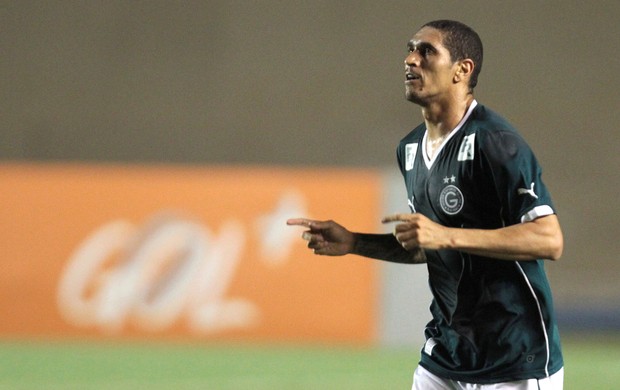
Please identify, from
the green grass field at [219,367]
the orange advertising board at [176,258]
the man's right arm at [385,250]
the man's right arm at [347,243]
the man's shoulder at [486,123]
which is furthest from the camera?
the orange advertising board at [176,258]

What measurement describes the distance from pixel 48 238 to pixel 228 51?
26.9 feet

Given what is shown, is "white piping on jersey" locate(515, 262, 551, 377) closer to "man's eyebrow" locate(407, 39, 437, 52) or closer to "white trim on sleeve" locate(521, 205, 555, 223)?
"white trim on sleeve" locate(521, 205, 555, 223)

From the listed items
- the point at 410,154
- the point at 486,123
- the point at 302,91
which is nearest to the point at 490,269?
the point at 486,123

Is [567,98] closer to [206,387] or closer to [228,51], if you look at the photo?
[228,51]

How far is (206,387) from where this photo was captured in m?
8.87

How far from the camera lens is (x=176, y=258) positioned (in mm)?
11711

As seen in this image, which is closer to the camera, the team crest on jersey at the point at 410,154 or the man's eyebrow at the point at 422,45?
the man's eyebrow at the point at 422,45

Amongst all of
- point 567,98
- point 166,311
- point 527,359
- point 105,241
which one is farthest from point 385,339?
point 567,98

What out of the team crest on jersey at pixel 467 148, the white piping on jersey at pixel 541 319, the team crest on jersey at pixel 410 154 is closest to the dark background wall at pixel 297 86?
the team crest on jersey at pixel 410 154

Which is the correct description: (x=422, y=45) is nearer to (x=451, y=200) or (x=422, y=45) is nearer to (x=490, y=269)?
(x=451, y=200)

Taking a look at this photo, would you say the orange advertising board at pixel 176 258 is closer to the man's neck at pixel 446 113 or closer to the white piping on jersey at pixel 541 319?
the man's neck at pixel 446 113

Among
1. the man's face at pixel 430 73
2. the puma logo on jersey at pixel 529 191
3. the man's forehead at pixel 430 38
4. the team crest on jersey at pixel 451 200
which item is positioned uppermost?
the man's forehead at pixel 430 38

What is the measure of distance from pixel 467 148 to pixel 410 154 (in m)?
0.50

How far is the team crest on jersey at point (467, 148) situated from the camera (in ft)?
13.9
